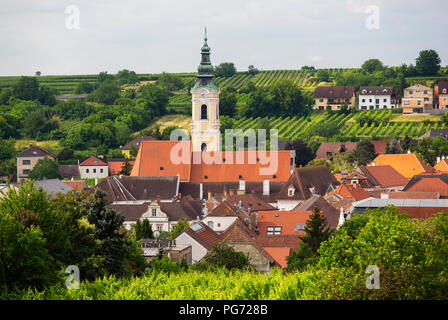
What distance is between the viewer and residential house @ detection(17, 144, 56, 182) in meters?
113

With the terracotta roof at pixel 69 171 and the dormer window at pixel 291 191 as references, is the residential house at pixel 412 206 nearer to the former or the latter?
the dormer window at pixel 291 191

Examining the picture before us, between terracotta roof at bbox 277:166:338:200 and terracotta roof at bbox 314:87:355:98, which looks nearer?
terracotta roof at bbox 277:166:338:200

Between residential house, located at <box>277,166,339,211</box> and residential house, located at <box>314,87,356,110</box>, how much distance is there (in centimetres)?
6251

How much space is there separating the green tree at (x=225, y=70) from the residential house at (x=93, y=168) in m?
71.6

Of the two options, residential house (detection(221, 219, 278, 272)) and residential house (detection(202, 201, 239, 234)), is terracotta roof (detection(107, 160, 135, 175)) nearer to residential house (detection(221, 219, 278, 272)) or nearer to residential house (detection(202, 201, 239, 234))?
residential house (detection(202, 201, 239, 234))

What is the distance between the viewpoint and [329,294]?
2602 cm

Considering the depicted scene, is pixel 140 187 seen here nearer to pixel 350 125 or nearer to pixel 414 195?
pixel 414 195

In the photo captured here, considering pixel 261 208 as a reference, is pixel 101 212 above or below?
above

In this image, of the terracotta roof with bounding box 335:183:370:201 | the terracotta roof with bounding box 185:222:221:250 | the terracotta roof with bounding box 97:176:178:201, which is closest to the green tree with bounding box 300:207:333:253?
the terracotta roof with bounding box 185:222:221:250

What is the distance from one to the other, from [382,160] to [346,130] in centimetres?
2628

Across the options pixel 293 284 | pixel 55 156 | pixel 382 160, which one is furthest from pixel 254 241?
pixel 55 156

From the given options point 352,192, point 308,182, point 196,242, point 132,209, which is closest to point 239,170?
point 308,182
